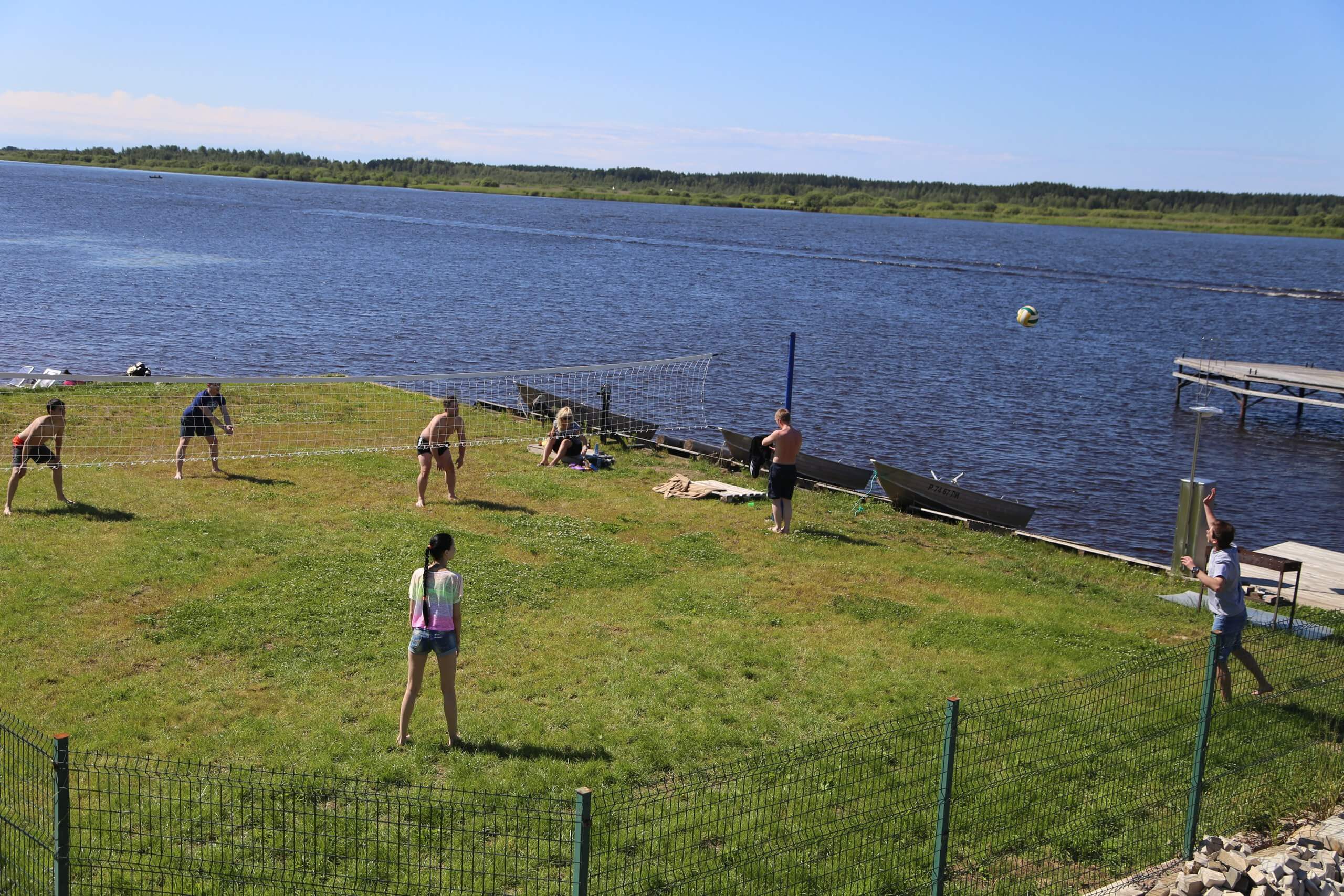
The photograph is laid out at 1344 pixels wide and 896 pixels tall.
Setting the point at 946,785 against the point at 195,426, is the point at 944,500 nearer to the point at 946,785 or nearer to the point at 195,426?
A: the point at 195,426

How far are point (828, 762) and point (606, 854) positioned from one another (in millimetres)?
2779

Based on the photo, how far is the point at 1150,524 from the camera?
88.2 ft

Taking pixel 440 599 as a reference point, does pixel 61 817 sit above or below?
below

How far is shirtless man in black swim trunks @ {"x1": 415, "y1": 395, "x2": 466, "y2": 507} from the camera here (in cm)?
1831

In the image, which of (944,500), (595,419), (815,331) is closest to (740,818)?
(944,500)

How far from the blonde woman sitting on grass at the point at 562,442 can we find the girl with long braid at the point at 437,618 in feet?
39.9

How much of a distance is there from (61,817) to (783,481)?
13.2 m

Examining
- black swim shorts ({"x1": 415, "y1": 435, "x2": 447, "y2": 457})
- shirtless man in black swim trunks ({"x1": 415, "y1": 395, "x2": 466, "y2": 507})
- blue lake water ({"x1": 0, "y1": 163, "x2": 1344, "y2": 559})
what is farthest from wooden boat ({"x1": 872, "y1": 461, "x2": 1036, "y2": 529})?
black swim shorts ({"x1": 415, "y1": 435, "x2": 447, "y2": 457})

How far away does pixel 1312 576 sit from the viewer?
17703mm

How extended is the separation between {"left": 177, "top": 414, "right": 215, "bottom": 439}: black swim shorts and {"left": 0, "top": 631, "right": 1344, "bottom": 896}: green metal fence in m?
10.1

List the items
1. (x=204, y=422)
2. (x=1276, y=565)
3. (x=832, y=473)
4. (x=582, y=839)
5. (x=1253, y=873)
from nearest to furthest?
(x=582, y=839) < (x=1253, y=873) < (x=1276, y=565) < (x=204, y=422) < (x=832, y=473)

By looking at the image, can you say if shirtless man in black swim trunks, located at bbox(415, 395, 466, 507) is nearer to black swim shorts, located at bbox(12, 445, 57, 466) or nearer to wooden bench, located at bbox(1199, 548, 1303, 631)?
black swim shorts, located at bbox(12, 445, 57, 466)

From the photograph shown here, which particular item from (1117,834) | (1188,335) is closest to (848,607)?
(1117,834)

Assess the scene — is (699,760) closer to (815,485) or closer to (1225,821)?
(1225,821)
